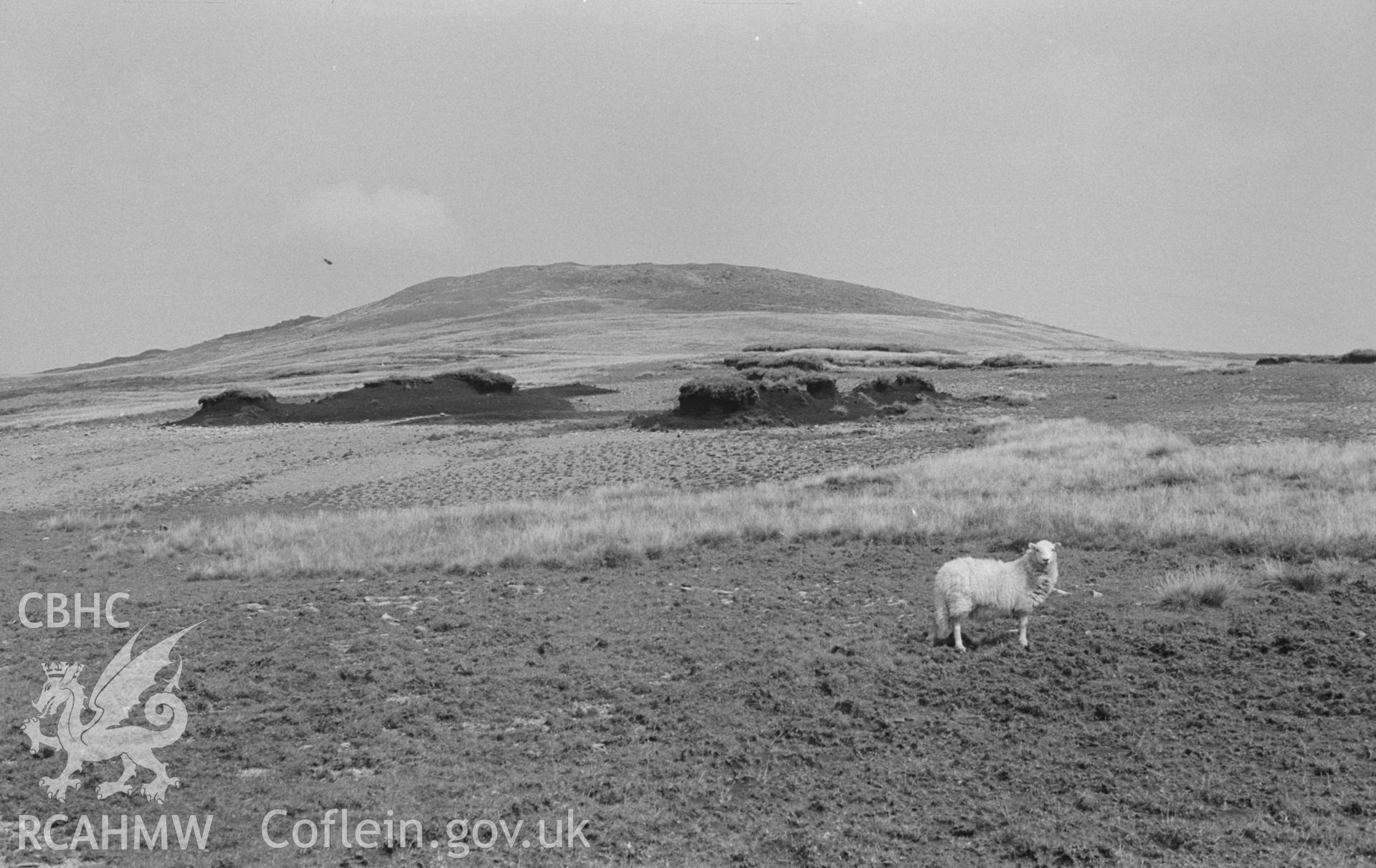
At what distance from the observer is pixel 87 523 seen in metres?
20.9

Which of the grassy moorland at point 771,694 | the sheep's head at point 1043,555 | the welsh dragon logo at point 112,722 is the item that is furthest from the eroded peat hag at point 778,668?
the sheep's head at point 1043,555

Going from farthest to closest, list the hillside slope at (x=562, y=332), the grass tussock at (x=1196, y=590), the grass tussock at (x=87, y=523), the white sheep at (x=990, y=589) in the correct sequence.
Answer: the hillside slope at (x=562, y=332), the grass tussock at (x=87, y=523), the grass tussock at (x=1196, y=590), the white sheep at (x=990, y=589)

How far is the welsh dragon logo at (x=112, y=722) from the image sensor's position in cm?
749

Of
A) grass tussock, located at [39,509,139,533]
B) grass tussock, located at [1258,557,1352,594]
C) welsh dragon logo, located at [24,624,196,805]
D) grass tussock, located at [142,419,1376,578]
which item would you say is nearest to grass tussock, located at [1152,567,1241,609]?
grass tussock, located at [1258,557,1352,594]

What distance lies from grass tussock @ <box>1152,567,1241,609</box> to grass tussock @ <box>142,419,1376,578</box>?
2.37 meters

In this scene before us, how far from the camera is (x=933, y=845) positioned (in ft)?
20.9

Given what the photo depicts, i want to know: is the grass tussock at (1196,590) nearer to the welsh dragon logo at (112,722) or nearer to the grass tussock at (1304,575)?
the grass tussock at (1304,575)

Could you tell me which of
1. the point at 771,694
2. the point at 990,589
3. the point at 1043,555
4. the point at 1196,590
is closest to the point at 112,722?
the point at 771,694

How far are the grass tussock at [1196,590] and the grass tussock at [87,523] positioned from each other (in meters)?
20.5

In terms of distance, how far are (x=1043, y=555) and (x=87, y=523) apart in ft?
67.5

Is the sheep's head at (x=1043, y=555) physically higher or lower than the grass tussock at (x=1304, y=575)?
higher

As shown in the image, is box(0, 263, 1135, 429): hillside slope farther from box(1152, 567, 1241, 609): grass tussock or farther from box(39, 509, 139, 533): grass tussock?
box(1152, 567, 1241, 609): grass tussock

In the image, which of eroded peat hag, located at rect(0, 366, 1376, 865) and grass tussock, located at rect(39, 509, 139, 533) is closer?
eroded peat hag, located at rect(0, 366, 1376, 865)

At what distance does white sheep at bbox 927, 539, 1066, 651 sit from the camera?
31.4ft
